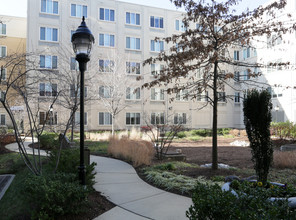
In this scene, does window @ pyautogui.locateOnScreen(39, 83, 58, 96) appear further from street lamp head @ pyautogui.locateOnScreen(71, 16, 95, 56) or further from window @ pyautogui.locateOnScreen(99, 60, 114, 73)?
window @ pyautogui.locateOnScreen(99, 60, 114, 73)

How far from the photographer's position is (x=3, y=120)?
110 feet

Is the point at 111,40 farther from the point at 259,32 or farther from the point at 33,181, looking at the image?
the point at 33,181

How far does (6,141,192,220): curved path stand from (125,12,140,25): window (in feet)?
97.3

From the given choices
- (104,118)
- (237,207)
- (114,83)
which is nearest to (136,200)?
(237,207)

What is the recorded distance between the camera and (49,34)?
3012 cm

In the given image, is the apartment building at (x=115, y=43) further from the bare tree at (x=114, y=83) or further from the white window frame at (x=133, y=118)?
the bare tree at (x=114, y=83)

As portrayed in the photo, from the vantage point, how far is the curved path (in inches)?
173

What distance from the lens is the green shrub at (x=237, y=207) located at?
8.41 feet

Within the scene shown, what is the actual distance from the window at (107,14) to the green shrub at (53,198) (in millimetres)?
31414

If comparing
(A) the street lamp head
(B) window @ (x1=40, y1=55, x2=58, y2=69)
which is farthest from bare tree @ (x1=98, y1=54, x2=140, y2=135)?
(A) the street lamp head

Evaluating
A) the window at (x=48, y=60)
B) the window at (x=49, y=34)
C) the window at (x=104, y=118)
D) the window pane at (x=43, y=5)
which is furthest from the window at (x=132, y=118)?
the window pane at (x=43, y=5)

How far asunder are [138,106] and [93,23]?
12.0m

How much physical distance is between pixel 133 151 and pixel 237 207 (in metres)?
7.52

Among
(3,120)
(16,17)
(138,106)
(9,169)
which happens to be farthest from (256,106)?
(16,17)
